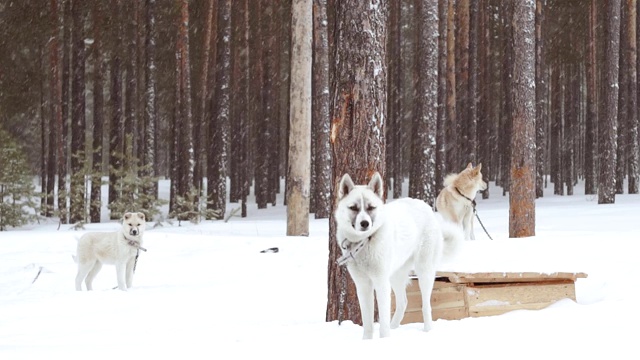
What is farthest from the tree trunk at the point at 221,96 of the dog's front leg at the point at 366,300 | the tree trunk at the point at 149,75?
the dog's front leg at the point at 366,300

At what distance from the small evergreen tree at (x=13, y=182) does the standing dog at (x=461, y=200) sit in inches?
587

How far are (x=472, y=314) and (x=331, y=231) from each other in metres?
1.63

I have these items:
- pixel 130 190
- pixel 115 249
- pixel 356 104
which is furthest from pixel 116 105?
pixel 356 104

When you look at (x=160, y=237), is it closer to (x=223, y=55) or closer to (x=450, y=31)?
(x=223, y=55)

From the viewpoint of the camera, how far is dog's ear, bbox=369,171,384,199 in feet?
18.4

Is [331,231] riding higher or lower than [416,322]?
higher

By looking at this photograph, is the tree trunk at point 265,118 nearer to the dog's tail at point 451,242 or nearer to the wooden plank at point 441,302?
the wooden plank at point 441,302

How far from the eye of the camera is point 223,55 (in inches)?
867

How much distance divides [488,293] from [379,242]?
6.96 ft

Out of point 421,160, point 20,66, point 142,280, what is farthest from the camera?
point 20,66

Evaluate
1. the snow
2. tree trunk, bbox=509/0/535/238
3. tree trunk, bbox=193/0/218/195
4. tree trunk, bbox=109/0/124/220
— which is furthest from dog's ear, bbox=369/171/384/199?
tree trunk, bbox=193/0/218/195

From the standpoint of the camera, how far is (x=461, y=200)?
39.9 ft

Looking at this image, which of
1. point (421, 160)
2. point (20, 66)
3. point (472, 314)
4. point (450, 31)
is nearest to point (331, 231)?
point (472, 314)

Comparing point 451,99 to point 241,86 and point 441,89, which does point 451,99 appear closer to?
point 441,89
